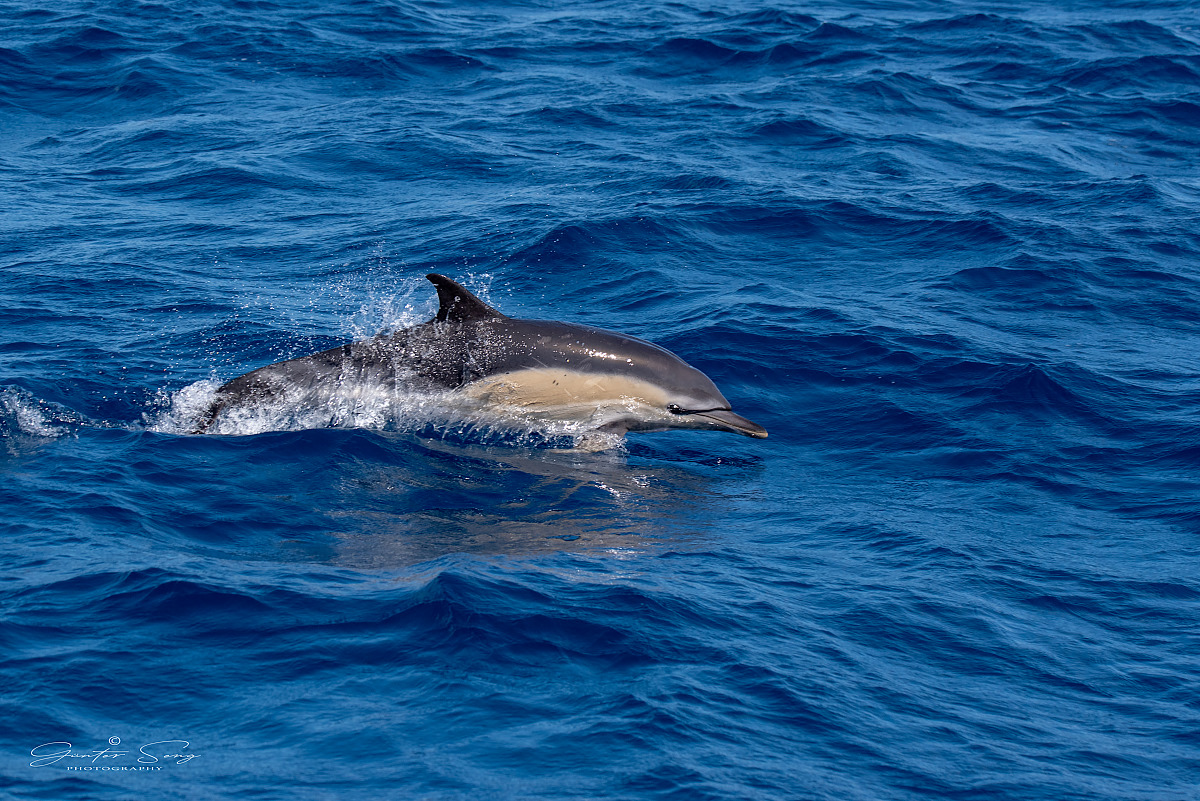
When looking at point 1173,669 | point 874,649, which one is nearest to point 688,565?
point 874,649

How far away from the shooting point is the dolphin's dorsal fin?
432 inches

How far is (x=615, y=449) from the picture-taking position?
38.2 ft

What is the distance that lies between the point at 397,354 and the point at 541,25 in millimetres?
18711

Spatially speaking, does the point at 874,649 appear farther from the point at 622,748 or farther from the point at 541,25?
the point at 541,25

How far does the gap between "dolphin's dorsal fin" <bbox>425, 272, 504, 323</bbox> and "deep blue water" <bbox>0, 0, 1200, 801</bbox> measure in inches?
43.3

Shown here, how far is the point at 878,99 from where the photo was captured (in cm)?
2361

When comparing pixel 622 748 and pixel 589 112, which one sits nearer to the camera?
pixel 622 748

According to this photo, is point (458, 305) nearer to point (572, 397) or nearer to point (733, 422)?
point (572, 397)

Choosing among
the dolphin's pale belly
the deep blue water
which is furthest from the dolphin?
the deep blue water

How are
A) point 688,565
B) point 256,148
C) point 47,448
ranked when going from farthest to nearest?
point 256,148 < point 47,448 < point 688,565
